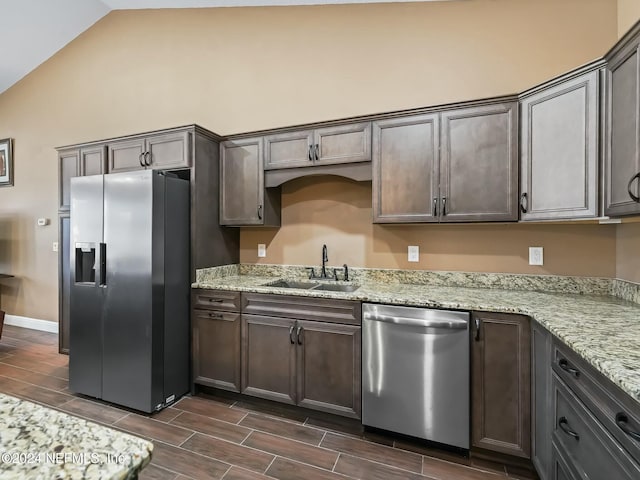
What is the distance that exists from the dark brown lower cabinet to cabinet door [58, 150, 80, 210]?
100 inches

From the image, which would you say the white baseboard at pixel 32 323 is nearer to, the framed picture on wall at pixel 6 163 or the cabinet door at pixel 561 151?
the framed picture on wall at pixel 6 163

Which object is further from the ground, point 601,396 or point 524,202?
point 524,202

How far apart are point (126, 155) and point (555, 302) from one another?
3.68 m

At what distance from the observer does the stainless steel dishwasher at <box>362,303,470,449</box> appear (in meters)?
1.98

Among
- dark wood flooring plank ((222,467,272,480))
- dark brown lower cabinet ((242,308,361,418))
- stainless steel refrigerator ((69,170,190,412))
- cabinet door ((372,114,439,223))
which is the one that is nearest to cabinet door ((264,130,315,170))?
cabinet door ((372,114,439,223))

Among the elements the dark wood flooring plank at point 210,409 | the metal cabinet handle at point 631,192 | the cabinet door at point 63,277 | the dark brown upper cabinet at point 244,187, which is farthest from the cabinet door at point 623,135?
the cabinet door at point 63,277

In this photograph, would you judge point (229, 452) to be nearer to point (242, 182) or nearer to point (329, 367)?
point (329, 367)

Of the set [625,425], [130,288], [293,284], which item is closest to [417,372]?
[625,425]

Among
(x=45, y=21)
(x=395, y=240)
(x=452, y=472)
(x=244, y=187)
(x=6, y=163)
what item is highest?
(x=45, y=21)

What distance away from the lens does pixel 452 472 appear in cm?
191

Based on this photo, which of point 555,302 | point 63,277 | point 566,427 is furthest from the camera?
point 63,277

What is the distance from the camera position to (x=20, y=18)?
3.82 m

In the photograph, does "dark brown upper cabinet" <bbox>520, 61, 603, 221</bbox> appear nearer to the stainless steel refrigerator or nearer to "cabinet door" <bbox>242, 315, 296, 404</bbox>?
"cabinet door" <bbox>242, 315, 296, 404</bbox>

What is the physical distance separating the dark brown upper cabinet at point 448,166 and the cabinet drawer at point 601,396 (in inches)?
42.6
